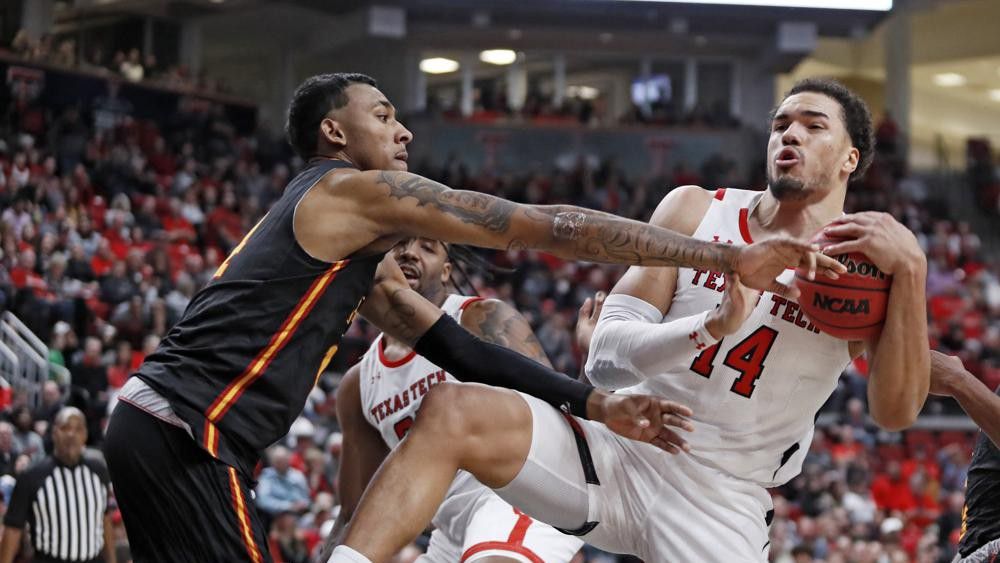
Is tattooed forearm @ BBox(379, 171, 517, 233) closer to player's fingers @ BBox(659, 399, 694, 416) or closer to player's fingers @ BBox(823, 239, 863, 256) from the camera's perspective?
player's fingers @ BBox(659, 399, 694, 416)

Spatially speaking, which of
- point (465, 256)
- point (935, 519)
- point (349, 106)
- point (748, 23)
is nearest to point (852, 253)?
point (349, 106)

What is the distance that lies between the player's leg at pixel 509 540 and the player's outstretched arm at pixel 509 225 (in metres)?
1.53

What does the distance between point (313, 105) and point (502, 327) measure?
1.38 metres

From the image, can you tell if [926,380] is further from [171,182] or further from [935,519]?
[171,182]

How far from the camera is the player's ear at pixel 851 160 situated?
4.36m

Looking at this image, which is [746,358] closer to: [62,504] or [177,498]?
[177,498]

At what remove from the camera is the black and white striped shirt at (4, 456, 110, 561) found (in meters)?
7.91

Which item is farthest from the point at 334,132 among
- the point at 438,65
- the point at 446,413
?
the point at 438,65

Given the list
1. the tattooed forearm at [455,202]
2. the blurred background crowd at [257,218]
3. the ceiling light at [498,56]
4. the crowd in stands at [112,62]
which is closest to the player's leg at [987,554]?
the tattooed forearm at [455,202]

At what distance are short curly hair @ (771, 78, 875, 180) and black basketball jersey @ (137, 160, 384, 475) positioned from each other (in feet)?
5.71

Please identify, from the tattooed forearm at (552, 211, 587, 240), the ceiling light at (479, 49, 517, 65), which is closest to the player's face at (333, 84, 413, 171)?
the tattooed forearm at (552, 211, 587, 240)

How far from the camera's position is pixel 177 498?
3.56 meters

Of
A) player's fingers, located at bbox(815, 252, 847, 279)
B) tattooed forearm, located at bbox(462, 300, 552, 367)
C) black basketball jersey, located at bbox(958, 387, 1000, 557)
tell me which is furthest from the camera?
tattooed forearm, located at bbox(462, 300, 552, 367)

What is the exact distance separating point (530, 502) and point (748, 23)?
70.4 ft
